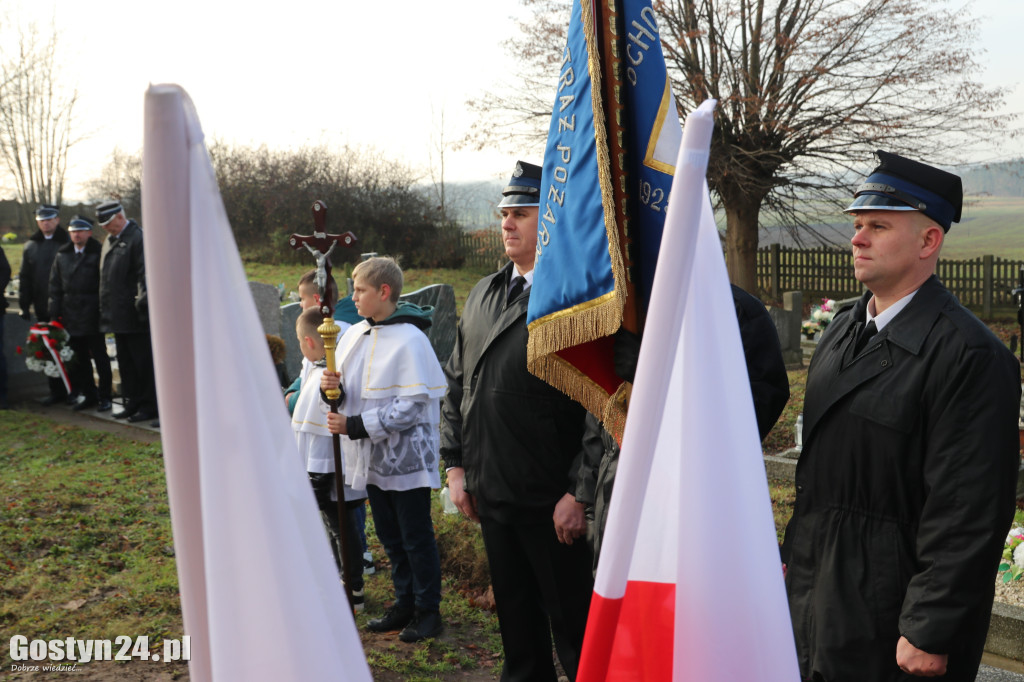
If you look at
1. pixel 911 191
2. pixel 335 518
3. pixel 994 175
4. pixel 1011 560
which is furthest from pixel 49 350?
pixel 994 175

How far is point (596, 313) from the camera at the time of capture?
203cm

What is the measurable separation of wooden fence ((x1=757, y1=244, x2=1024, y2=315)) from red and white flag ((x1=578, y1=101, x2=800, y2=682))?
19.3 m

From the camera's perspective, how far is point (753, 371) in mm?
2736

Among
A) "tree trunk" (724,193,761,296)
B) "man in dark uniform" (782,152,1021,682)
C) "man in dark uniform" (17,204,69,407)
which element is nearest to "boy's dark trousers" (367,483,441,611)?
"man in dark uniform" (782,152,1021,682)

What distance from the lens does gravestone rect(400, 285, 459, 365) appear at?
31.3 ft

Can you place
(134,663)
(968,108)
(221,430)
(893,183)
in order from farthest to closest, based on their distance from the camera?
(968,108) < (134,663) < (893,183) < (221,430)

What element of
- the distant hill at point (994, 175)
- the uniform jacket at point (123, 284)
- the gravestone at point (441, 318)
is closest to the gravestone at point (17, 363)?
the uniform jacket at point (123, 284)

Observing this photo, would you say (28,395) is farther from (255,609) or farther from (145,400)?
(255,609)

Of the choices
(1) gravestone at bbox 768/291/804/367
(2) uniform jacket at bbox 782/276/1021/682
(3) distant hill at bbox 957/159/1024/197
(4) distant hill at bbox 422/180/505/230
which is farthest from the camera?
(4) distant hill at bbox 422/180/505/230

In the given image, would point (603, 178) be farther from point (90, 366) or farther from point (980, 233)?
point (980, 233)

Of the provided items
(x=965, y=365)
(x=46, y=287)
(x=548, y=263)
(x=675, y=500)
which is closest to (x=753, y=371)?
(x=965, y=365)

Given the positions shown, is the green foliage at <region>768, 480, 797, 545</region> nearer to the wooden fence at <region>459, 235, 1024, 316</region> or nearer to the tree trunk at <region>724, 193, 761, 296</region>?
the tree trunk at <region>724, 193, 761, 296</region>

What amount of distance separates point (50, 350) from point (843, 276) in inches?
680

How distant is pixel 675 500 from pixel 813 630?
128 centimetres
